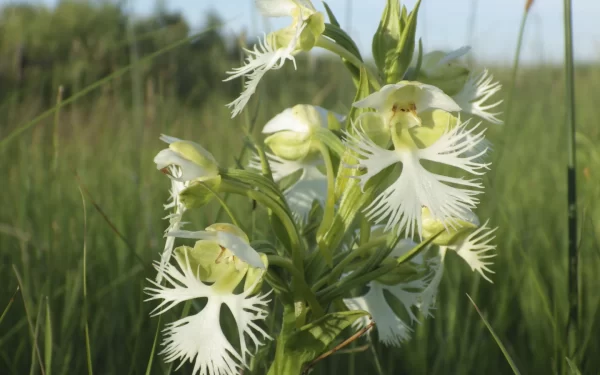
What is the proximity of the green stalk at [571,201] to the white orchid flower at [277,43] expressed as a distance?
1.28ft

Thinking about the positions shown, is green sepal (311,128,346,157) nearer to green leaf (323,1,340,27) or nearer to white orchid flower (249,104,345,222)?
white orchid flower (249,104,345,222)

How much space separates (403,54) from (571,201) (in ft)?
1.13

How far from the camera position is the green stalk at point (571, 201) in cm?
86

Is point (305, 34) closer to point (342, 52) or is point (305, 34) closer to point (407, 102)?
point (342, 52)

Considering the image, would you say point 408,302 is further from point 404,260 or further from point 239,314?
point 239,314

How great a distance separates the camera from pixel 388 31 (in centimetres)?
79

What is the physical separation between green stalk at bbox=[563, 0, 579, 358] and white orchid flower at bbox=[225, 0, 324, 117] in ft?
1.28

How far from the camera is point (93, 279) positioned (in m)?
1.26

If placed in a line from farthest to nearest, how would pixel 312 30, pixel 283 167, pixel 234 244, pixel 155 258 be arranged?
pixel 155 258 → pixel 283 167 → pixel 312 30 → pixel 234 244

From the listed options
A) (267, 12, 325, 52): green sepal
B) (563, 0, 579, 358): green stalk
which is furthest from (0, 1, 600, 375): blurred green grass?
(267, 12, 325, 52): green sepal

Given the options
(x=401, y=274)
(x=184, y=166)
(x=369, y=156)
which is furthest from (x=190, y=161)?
(x=401, y=274)

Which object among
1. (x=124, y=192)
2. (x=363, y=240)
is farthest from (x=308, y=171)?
(x=124, y=192)

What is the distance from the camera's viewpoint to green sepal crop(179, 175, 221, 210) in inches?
28.0

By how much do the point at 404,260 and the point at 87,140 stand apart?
2.46 metres
